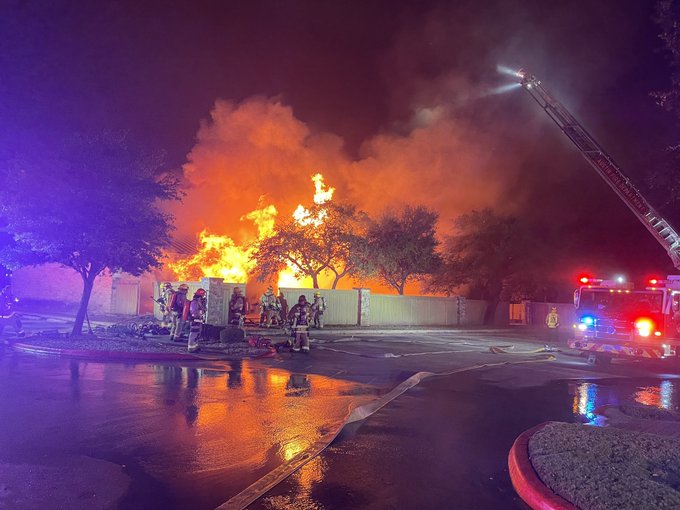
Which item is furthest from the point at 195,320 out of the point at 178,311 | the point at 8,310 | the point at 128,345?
the point at 8,310

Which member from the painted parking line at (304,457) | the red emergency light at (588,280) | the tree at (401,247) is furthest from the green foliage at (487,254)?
the painted parking line at (304,457)

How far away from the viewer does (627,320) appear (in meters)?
13.5

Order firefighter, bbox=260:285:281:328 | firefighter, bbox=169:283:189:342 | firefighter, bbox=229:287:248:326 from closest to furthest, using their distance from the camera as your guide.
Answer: firefighter, bbox=169:283:189:342 < firefighter, bbox=229:287:248:326 < firefighter, bbox=260:285:281:328

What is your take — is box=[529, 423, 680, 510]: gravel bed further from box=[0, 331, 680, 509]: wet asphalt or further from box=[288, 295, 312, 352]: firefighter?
box=[288, 295, 312, 352]: firefighter

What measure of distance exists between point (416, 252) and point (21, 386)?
22860 millimetres

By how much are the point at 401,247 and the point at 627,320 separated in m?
16.2

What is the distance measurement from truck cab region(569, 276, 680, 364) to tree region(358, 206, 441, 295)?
575 inches

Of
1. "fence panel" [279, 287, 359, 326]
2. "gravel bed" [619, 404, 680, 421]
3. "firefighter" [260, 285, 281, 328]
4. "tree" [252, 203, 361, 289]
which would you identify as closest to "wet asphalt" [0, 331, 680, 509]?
"gravel bed" [619, 404, 680, 421]

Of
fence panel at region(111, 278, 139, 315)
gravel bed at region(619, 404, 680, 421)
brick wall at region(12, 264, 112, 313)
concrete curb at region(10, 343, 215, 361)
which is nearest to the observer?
gravel bed at region(619, 404, 680, 421)

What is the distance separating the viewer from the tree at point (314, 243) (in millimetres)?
27163

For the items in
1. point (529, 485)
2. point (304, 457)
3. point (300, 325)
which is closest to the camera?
point (529, 485)

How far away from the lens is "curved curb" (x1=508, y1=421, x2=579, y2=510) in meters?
3.89

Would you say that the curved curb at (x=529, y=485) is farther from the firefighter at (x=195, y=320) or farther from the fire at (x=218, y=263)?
the fire at (x=218, y=263)

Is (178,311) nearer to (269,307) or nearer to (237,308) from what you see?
(237,308)
